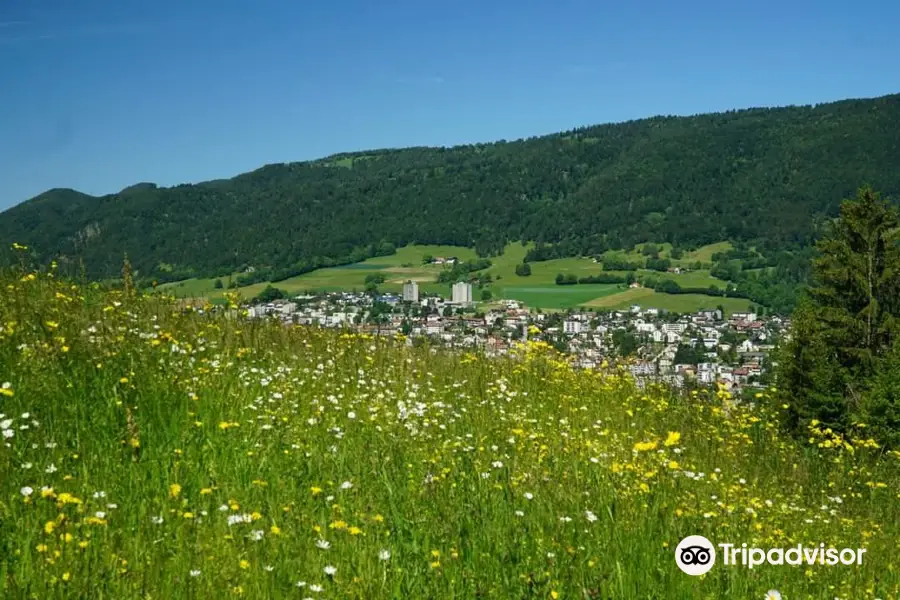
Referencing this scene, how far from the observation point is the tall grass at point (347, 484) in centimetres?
316

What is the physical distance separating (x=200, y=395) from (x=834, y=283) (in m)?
21.0

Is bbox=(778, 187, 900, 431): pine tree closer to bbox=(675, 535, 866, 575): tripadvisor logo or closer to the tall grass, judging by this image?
the tall grass

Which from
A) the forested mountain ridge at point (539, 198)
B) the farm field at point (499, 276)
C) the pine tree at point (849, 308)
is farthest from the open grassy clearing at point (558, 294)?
the pine tree at point (849, 308)

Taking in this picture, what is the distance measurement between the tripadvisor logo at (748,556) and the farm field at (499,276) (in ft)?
192

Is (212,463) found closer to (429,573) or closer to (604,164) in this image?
(429,573)

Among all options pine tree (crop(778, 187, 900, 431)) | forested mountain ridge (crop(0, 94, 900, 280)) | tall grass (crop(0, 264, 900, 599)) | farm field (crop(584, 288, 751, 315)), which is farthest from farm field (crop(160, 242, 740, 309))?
tall grass (crop(0, 264, 900, 599))

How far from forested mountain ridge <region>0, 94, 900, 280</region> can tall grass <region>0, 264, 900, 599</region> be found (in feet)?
264

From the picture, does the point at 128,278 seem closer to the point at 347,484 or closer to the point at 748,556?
the point at 347,484

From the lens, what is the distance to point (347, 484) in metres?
3.78

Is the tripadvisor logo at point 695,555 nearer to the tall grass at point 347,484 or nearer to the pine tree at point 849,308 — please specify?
the tall grass at point 347,484

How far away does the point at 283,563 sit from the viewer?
10.2 feet

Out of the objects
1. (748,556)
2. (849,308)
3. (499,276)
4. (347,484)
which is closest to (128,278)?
(347,484)

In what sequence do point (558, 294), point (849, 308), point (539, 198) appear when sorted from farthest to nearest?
point (539, 198) → point (558, 294) → point (849, 308)

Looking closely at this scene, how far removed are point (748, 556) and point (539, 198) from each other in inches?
6560
